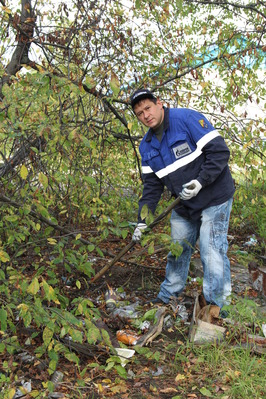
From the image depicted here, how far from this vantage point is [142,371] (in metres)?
2.99


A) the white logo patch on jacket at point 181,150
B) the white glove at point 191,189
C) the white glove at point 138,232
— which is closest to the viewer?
the white glove at point 191,189

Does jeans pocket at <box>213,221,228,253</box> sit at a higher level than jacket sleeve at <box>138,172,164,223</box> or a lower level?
lower

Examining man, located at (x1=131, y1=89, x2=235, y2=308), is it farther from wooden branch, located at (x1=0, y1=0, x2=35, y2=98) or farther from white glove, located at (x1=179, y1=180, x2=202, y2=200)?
wooden branch, located at (x1=0, y1=0, x2=35, y2=98)

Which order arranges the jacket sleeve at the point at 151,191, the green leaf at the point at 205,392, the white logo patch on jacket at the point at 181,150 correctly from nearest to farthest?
the green leaf at the point at 205,392
the white logo patch on jacket at the point at 181,150
the jacket sleeve at the point at 151,191

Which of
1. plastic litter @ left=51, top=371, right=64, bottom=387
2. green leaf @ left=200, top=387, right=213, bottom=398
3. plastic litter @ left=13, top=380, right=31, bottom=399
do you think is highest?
plastic litter @ left=13, top=380, right=31, bottom=399

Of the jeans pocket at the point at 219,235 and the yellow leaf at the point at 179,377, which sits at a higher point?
the jeans pocket at the point at 219,235

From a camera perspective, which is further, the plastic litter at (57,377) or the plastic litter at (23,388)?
the plastic litter at (57,377)

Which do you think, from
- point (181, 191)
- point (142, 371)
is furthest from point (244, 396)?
point (181, 191)

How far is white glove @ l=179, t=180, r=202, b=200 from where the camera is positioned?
332 centimetres

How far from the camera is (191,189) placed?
3.41 metres

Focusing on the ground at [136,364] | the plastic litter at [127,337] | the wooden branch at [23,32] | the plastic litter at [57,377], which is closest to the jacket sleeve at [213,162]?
the ground at [136,364]


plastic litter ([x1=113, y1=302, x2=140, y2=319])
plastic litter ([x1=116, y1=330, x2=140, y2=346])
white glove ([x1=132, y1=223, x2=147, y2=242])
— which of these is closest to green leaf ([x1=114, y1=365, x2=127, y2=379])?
plastic litter ([x1=116, y1=330, x2=140, y2=346])

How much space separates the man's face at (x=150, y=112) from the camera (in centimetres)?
347

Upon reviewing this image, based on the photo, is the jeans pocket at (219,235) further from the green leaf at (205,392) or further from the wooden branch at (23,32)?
the wooden branch at (23,32)
